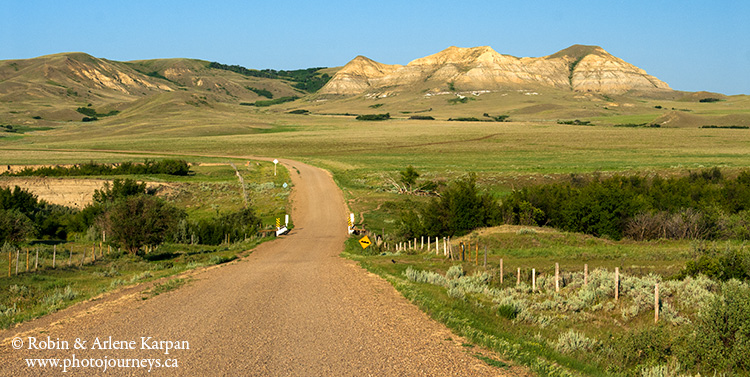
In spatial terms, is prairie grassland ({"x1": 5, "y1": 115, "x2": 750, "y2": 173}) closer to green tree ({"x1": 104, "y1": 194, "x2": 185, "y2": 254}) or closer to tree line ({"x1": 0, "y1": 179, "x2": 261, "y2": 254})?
tree line ({"x1": 0, "y1": 179, "x2": 261, "y2": 254})

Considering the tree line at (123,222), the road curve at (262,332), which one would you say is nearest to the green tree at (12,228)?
the tree line at (123,222)

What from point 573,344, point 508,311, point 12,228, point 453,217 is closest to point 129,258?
point 12,228

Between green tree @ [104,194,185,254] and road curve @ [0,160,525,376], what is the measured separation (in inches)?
426

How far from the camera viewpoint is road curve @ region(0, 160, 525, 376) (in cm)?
892

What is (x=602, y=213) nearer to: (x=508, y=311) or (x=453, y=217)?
(x=453, y=217)

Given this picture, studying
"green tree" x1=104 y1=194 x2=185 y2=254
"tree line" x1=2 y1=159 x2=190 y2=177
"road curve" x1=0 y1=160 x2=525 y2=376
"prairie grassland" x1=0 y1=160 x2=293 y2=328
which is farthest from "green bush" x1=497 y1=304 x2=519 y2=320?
"tree line" x1=2 y1=159 x2=190 y2=177

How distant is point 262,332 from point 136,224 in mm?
18652

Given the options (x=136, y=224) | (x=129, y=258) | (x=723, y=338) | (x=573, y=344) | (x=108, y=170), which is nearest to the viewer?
(x=573, y=344)

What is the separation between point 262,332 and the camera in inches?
430

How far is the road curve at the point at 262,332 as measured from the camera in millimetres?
8922

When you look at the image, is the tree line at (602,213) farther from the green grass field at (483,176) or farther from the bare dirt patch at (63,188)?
the bare dirt patch at (63,188)

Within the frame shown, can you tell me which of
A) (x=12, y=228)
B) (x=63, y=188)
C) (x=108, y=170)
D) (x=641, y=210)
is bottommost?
(x=641, y=210)

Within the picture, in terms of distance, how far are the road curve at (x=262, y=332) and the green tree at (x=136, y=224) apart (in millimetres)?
10821

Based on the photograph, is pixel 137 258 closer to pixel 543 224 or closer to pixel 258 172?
pixel 543 224
